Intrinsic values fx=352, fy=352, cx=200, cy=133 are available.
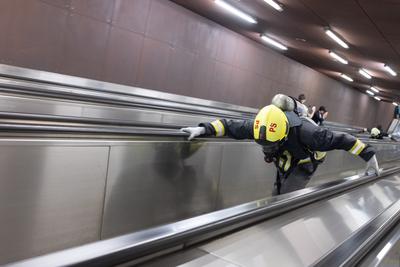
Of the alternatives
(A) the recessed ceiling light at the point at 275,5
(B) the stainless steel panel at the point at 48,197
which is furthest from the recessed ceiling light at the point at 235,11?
(B) the stainless steel panel at the point at 48,197

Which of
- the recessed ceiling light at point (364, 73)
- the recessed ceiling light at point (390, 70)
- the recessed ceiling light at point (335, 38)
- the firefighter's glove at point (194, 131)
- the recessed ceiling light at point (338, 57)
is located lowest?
the firefighter's glove at point (194, 131)

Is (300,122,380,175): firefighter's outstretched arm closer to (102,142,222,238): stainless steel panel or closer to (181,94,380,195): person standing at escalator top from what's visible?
(181,94,380,195): person standing at escalator top

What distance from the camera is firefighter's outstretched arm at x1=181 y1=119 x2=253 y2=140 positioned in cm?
318

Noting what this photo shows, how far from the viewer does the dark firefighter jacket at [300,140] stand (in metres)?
3.00

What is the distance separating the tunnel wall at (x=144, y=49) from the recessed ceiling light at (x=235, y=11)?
51.8 inches

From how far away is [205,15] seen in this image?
425 inches

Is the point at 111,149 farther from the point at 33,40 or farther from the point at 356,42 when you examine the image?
the point at 356,42

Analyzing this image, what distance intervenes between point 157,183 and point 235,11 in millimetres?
7875

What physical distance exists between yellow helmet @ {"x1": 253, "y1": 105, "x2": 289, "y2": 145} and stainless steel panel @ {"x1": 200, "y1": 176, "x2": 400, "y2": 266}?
60 centimetres

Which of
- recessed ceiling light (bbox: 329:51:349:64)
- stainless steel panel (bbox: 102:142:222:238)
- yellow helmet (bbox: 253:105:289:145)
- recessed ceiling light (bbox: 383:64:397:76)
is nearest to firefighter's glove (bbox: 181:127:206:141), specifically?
stainless steel panel (bbox: 102:142:222:238)

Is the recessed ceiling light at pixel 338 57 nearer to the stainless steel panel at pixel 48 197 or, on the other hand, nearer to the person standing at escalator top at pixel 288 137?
the person standing at escalator top at pixel 288 137

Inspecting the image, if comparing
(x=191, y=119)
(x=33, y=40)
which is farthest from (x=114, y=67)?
(x=191, y=119)

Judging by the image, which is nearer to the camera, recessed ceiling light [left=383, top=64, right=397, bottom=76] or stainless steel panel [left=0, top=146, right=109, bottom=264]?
stainless steel panel [left=0, top=146, right=109, bottom=264]

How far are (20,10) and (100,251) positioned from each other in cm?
673
